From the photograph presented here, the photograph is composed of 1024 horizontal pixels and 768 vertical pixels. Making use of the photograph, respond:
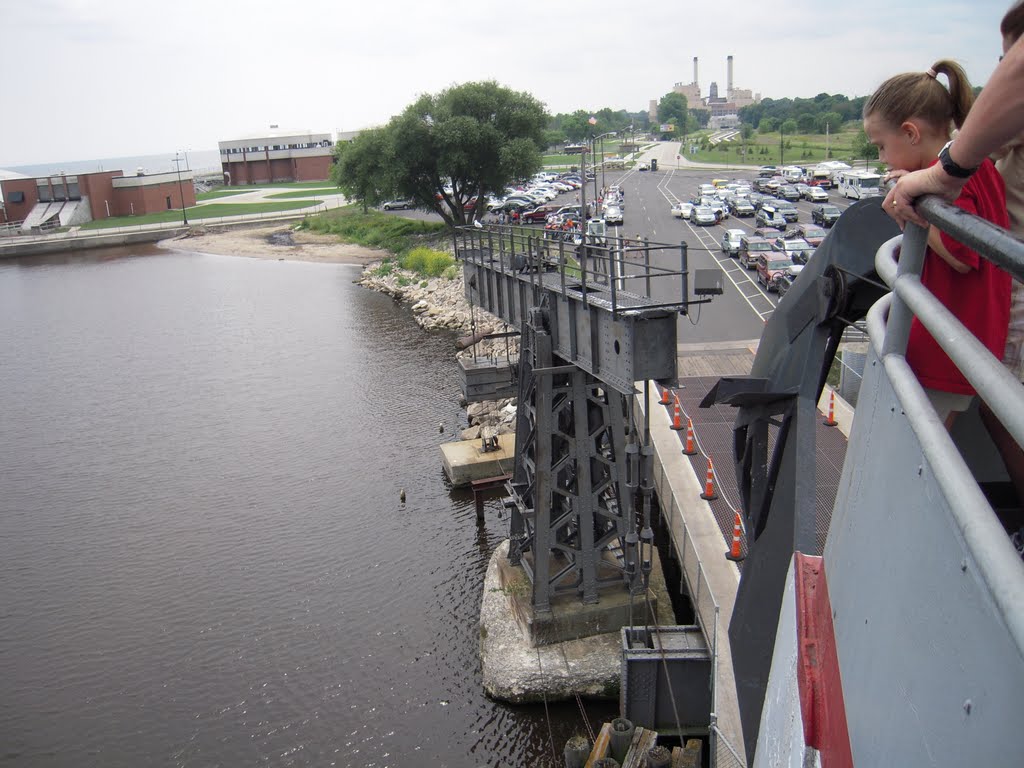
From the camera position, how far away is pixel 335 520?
741 inches

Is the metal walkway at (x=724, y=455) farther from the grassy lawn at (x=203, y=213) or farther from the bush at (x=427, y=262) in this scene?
the grassy lawn at (x=203, y=213)

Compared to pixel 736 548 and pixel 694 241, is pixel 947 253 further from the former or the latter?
pixel 694 241

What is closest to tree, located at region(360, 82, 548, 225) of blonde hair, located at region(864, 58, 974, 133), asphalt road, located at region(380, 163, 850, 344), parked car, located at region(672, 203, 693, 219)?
asphalt road, located at region(380, 163, 850, 344)

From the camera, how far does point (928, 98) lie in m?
2.61

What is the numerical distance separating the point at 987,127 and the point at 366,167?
55.4 metres

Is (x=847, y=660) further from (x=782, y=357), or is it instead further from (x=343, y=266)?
(x=343, y=266)

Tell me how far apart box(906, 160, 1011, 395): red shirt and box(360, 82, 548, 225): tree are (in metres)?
Result: 49.9

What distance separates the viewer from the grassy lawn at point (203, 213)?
8338 cm

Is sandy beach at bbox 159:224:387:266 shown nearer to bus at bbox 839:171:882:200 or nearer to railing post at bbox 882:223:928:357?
bus at bbox 839:171:882:200

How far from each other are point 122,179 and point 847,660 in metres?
99.5

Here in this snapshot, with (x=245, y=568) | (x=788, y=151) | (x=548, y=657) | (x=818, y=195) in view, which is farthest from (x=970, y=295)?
(x=788, y=151)

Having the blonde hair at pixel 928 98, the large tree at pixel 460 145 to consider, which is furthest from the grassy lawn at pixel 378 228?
the blonde hair at pixel 928 98

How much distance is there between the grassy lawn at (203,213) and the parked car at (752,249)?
60.1 meters

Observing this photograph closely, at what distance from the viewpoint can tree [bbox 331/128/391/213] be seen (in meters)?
53.7
